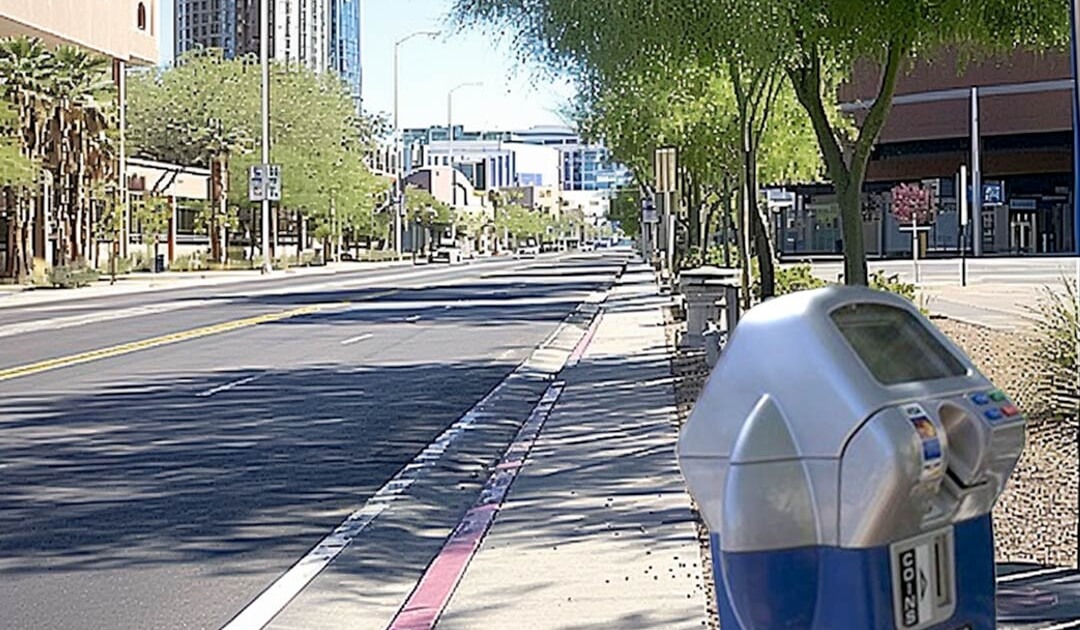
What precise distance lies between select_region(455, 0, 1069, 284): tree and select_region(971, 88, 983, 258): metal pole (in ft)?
195

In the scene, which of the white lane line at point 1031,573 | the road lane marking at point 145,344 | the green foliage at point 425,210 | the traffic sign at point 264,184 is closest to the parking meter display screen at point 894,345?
the white lane line at point 1031,573

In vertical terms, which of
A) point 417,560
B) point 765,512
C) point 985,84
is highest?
point 985,84

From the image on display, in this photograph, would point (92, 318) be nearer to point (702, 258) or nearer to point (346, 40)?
point (702, 258)

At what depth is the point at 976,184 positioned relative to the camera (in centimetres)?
7162

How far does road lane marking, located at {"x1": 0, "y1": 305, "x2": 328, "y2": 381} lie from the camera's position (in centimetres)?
2256

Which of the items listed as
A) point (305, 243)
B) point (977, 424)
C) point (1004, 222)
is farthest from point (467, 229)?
point (977, 424)

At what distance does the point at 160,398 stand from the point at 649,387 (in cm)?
560

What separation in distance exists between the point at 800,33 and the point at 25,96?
51991 millimetres

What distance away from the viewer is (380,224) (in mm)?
130375

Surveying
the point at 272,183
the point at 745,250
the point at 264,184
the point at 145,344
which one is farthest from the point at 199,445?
the point at 272,183

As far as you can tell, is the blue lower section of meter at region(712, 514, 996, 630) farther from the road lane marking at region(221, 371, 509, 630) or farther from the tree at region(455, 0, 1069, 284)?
the tree at region(455, 0, 1069, 284)

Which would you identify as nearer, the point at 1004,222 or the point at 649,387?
the point at 649,387

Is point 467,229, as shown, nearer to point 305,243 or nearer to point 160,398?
point 305,243

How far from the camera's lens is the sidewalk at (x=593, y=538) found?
304 inches
